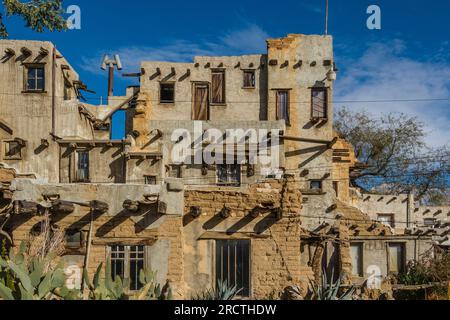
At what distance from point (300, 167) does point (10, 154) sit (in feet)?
51.1

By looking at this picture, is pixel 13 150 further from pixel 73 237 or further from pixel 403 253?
pixel 403 253

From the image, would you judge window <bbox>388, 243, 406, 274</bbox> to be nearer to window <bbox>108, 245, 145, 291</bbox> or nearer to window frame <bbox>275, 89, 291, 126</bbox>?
window frame <bbox>275, 89, 291, 126</bbox>

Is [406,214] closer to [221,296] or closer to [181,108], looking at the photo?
[181,108]

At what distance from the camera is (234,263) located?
14.0 metres

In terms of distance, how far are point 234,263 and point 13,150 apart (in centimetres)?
1612

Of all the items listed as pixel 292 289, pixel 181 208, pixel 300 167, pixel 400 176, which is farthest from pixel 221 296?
pixel 400 176

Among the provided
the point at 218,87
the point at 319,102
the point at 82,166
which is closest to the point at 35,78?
the point at 82,166

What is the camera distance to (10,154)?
25.0 m

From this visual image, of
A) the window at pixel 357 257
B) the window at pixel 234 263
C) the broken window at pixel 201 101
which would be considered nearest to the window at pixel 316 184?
the window at pixel 357 257

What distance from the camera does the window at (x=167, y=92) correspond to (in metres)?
29.3

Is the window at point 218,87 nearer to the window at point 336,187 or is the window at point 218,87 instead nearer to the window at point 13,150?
the window at point 336,187

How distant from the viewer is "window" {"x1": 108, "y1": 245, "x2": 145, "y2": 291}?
1361 centimetres

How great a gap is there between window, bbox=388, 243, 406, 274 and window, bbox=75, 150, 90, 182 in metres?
16.3

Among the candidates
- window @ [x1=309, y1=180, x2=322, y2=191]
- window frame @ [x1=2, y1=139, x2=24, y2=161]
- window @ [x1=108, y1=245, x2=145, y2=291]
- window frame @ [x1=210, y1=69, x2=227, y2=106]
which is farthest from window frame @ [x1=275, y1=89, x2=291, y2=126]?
window @ [x1=108, y1=245, x2=145, y2=291]
